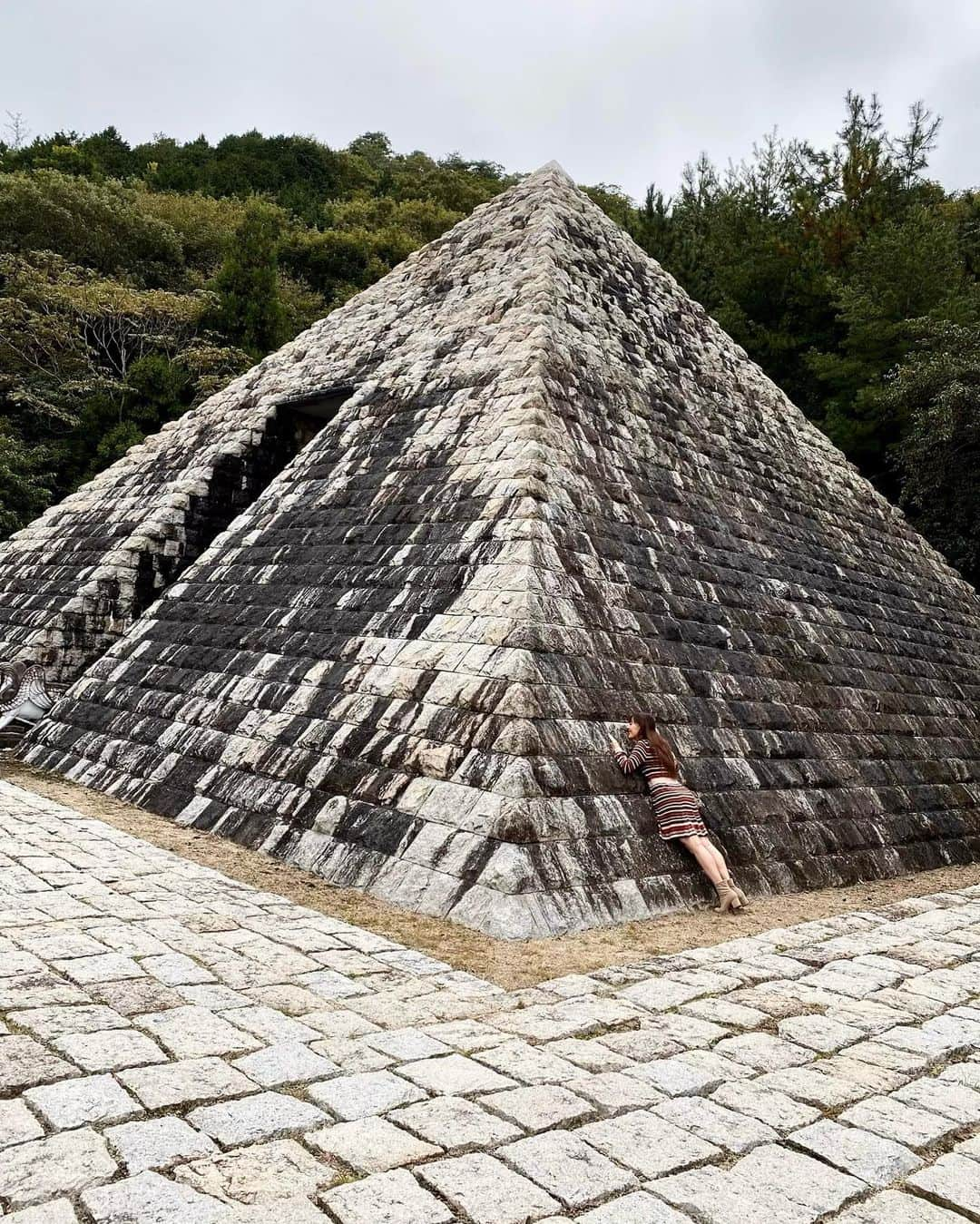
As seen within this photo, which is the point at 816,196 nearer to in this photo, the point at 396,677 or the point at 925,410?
the point at 925,410

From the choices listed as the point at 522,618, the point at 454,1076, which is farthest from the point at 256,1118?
the point at 522,618

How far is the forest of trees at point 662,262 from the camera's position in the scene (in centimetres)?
1667

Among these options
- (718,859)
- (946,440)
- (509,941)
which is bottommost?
(509,941)

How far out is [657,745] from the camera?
210 inches

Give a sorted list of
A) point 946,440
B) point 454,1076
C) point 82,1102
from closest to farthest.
Answer: point 82,1102
point 454,1076
point 946,440

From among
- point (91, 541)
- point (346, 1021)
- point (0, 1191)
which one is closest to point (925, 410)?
point (91, 541)

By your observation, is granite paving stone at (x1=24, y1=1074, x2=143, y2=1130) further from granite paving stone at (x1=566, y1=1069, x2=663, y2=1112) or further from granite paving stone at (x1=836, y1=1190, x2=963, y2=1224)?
granite paving stone at (x1=836, y1=1190, x2=963, y2=1224)

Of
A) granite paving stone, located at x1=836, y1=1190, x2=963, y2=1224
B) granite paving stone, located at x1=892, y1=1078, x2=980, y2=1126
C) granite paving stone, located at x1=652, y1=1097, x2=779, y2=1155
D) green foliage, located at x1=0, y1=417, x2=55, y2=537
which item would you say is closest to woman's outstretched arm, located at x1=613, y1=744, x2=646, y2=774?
granite paving stone, located at x1=892, y1=1078, x2=980, y2=1126

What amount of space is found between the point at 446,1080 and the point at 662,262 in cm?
2227

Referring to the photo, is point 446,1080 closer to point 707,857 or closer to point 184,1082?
point 184,1082

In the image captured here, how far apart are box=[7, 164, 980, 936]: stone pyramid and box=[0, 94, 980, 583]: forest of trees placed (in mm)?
5890

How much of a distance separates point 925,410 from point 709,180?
15.6 m

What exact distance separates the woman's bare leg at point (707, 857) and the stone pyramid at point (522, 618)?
13 centimetres

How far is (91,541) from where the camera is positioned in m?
12.0
